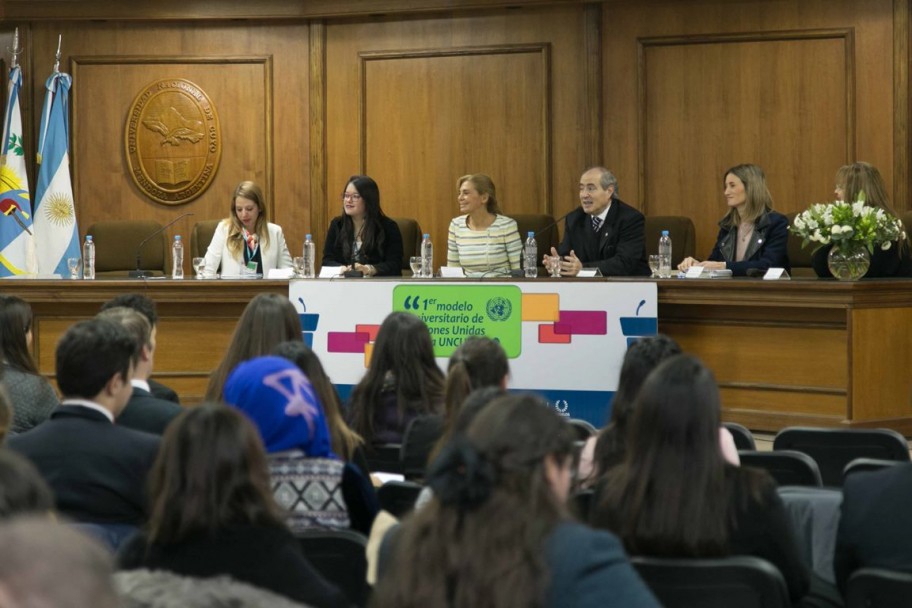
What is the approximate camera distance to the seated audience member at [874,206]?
21.9 feet

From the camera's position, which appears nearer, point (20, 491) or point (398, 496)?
point (20, 491)

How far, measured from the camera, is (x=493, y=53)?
937 cm

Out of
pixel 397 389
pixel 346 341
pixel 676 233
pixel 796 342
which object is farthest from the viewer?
pixel 676 233

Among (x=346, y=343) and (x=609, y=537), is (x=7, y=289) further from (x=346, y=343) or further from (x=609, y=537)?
(x=609, y=537)

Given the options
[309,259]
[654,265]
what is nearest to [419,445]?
[654,265]

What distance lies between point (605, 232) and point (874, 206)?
149cm

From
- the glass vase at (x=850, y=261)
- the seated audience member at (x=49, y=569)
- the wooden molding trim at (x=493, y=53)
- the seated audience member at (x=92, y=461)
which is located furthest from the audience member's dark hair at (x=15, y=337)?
the wooden molding trim at (x=493, y=53)

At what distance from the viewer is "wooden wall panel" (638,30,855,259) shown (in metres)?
8.50

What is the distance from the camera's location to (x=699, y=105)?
8.88 metres

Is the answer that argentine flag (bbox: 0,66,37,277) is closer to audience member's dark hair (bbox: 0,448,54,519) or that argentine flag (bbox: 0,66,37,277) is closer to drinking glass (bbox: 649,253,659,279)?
drinking glass (bbox: 649,253,659,279)

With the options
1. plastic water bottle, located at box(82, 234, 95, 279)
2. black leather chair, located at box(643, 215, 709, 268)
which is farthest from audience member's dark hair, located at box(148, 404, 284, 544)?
black leather chair, located at box(643, 215, 709, 268)

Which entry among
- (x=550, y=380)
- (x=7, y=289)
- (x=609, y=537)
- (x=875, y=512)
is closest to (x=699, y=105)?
(x=550, y=380)

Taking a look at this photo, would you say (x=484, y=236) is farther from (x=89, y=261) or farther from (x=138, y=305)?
(x=138, y=305)

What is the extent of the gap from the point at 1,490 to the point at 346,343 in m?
5.39
